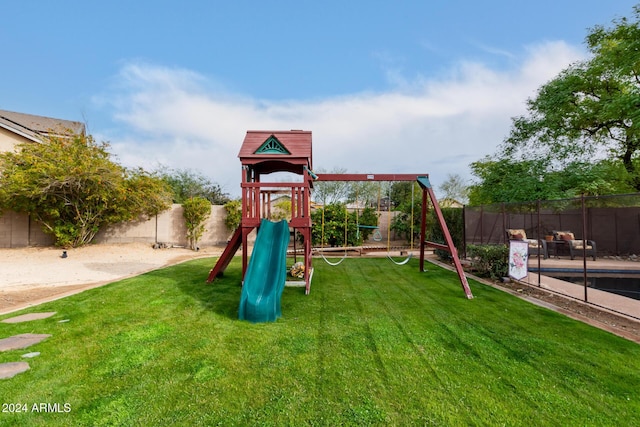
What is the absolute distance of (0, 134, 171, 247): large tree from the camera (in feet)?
33.8

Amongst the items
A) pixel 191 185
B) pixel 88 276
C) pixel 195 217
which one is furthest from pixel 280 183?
pixel 191 185

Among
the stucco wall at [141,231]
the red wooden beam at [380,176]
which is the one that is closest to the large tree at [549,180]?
the red wooden beam at [380,176]

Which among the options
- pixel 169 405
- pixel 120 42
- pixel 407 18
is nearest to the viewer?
pixel 169 405

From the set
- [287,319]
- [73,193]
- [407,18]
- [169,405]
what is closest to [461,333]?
[287,319]

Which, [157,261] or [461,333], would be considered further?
[157,261]

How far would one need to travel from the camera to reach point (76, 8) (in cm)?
666

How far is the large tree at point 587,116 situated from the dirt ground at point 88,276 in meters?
10.9

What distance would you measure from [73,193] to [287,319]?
38.7 feet

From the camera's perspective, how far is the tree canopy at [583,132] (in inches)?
463

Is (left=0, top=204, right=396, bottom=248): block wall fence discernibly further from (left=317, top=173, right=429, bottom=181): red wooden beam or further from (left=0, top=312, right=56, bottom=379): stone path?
(left=0, top=312, right=56, bottom=379): stone path

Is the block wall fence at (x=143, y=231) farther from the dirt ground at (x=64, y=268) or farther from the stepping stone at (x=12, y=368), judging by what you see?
the stepping stone at (x=12, y=368)

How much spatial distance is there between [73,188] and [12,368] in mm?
10869

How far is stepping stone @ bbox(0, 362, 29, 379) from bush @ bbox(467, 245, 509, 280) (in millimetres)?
8124

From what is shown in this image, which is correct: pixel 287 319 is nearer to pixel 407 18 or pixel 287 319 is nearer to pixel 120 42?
pixel 407 18
